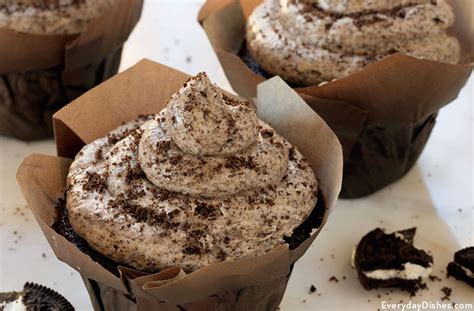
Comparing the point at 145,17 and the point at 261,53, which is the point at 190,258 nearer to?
the point at 261,53

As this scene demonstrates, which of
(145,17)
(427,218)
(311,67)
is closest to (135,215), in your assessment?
(311,67)

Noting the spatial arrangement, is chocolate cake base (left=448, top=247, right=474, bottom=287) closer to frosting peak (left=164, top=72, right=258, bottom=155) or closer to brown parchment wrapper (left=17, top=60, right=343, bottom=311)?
brown parchment wrapper (left=17, top=60, right=343, bottom=311)

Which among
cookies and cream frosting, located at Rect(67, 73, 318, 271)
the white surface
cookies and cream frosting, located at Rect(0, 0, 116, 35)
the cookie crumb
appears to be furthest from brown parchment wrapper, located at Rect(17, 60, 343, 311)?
the cookie crumb

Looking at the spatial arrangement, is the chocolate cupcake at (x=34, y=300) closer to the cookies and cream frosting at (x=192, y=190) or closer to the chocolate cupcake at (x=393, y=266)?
the cookies and cream frosting at (x=192, y=190)

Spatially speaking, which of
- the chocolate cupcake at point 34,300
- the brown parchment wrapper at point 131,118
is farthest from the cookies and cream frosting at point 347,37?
the chocolate cupcake at point 34,300

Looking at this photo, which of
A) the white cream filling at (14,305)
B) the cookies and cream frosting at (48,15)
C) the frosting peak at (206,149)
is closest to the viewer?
the frosting peak at (206,149)

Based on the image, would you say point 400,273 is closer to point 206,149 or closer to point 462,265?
point 462,265

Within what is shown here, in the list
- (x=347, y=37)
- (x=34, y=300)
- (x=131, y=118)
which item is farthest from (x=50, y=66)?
(x=347, y=37)
